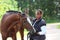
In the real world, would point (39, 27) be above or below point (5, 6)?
above

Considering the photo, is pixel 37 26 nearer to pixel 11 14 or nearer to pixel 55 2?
pixel 11 14

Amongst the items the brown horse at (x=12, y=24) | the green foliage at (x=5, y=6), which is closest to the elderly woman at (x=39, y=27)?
the brown horse at (x=12, y=24)

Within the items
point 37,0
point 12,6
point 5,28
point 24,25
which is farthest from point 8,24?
point 37,0

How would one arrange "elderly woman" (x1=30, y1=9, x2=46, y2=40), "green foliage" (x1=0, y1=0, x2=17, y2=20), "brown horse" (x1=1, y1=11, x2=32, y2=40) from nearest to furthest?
1. "elderly woman" (x1=30, y1=9, x2=46, y2=40)
2. "brown horse" (x1=1, y1=11, x2=32, y2=40)
3. "green foliage" (x1=0, y1=0, x2=17, y2=20)

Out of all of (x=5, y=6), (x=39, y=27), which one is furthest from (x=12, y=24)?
(x=5, y=6)

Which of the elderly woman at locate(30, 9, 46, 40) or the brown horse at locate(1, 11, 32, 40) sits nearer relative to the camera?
the elderly woman at locate(30, 9, 46, 40)

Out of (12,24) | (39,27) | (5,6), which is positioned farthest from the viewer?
(5,6)

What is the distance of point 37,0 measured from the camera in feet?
161

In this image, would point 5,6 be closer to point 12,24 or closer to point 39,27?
point 12,24

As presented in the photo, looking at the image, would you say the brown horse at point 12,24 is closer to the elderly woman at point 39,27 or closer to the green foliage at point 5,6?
the elderly woman at point 39,27

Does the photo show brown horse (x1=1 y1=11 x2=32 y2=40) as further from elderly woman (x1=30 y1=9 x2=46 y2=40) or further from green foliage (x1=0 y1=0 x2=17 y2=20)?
green foliage (x1=0 y1=0 x2=17 y2=20)

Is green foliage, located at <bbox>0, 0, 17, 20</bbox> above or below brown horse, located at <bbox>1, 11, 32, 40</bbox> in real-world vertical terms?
below

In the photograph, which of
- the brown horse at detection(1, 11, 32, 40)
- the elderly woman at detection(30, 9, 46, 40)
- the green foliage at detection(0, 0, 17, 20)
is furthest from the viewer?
the green foliage at detection(0, 0, 17, 20)

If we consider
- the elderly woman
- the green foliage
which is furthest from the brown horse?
the green foliage
